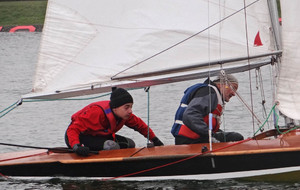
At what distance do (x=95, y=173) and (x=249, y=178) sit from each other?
1449mm

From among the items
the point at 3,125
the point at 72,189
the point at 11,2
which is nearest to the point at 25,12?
the point at 11,2

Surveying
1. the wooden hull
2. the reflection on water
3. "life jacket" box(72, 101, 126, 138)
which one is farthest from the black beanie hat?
the reflection on water

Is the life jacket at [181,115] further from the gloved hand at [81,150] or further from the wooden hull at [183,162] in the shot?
the gloved hand at [81,150]

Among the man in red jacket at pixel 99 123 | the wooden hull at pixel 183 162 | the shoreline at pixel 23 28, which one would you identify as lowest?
the wooden hull at pixel 183 162

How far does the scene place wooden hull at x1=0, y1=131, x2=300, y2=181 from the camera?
6574 millimetres

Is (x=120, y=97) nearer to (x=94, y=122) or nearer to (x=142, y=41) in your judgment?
(x=94, y=122)

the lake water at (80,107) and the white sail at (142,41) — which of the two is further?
the lake water at (80,107)

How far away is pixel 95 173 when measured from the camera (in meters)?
7.05

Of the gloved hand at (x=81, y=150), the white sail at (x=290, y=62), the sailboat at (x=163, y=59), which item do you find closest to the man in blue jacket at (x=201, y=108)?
the sailboat at (x=163, y=59)

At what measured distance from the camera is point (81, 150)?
6.93 meters

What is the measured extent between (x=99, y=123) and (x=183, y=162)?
0.96 meters

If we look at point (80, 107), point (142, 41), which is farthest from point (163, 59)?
point (80, 107)

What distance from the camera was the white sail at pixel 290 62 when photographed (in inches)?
262

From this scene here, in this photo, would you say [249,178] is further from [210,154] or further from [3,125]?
[3,125]
